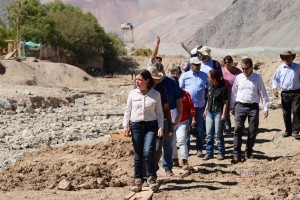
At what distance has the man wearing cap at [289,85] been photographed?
42.3 ft

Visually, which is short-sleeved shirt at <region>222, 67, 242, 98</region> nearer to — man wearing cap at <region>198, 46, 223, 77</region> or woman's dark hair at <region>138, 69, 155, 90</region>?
man wearing cap at <region>198, 46, 223, 77</region>

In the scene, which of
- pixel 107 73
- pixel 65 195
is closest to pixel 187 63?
pixel 65 195

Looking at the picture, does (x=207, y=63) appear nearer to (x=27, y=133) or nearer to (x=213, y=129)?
(x=213, y=129)

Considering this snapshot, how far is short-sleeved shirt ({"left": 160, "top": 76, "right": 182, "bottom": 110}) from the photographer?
A: 9212 millimetres

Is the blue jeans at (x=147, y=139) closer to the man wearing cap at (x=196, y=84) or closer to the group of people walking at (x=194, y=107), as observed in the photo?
the group of people walking at (x=194, y=107)

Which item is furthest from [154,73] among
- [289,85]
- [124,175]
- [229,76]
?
[289,85]

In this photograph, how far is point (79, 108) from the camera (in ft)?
85.9

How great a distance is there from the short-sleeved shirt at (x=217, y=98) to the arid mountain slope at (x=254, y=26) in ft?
353

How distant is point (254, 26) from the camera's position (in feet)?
490

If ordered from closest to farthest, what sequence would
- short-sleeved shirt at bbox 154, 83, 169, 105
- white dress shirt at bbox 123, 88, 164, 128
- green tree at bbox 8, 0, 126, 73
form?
white dress shirt at bbox 123, 88, 164, 128 → short-sleeved shirt at bbox 154, 83, 169, 105 → green tree at bbox 8, 0, 126, 73

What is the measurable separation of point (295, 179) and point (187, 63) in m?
4.15

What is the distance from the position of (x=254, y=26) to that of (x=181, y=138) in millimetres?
141533

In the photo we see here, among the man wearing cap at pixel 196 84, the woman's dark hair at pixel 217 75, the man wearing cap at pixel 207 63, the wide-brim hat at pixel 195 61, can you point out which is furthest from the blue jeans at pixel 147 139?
the man wearing cap at pixel 207 63

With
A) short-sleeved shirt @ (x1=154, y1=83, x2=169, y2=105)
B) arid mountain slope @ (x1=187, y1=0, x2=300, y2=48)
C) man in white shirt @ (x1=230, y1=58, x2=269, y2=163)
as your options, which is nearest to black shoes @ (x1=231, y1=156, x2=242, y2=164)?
man in white shirt @ (x1=230, y1=58, x2=269, y2=163)
